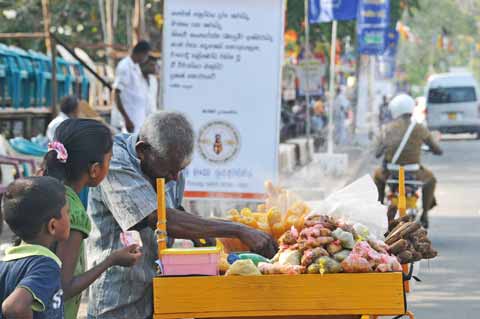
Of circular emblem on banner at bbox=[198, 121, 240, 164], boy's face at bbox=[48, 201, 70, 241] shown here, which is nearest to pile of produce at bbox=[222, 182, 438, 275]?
boy's face at bbox=[48, 201, 70, 241]

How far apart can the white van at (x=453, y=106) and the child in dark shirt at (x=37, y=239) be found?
126 ft

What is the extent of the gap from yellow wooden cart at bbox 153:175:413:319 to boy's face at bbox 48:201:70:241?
513mm

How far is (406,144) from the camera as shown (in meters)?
13.8

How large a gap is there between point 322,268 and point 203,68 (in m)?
6.70

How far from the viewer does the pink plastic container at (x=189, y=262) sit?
4.53 metres

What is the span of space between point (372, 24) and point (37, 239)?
94.5ft

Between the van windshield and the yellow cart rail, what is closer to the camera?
the yellow cart rail

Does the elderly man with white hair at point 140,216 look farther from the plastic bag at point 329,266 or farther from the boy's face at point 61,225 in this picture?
the boy's face at point 61,225

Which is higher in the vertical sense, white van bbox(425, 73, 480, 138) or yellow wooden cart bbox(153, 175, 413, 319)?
yellow wooden cart bbox(153, 175, 413, 319)

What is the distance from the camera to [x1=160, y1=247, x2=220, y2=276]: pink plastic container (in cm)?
453

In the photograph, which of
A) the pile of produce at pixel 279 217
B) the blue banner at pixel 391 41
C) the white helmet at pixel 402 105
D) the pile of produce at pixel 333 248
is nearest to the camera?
the pile of produce at pixel 333 248

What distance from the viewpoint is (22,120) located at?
1708cm

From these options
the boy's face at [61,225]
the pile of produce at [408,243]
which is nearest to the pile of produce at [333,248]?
the pile of produce at [408,243]

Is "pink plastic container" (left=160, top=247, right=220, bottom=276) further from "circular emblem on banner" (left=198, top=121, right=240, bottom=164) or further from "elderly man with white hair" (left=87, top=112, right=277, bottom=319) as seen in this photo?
"circular emblem on banner" (left=198, top=121, right=240, bottom=164)
